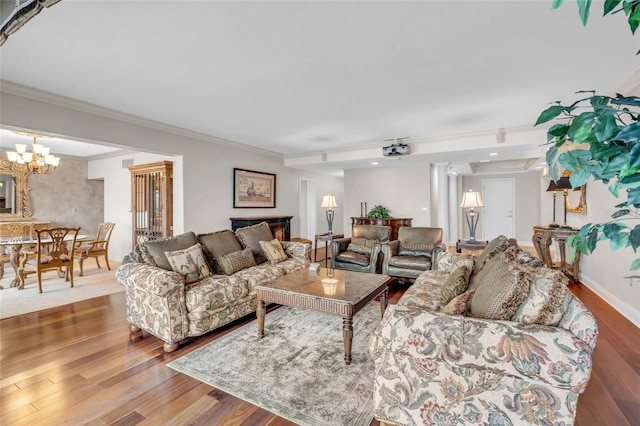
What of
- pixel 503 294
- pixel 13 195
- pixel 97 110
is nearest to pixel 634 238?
pixel 503 294

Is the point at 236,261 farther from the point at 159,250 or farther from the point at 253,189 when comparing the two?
the point at 253,189

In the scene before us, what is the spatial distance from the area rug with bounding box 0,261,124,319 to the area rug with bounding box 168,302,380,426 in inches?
103

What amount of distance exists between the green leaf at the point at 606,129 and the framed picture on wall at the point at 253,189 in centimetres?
565

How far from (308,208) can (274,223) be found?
8.99 feet

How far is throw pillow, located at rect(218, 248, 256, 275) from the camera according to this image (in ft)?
11.3

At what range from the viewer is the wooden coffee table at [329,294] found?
2.36m

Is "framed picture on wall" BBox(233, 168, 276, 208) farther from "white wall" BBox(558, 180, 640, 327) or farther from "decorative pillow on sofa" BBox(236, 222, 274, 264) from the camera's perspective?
"white wall" BBox(558, 180, 640, 327)

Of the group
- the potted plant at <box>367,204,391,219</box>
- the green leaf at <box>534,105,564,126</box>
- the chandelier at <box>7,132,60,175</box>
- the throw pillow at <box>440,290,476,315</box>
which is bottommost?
the throw pillow at <box>440,290,476,315</box>

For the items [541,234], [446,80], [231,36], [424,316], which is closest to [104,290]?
[231,36]

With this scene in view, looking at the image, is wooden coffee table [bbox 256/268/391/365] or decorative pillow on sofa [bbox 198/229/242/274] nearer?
wooden coffee table [bbox 256/268/391/365]

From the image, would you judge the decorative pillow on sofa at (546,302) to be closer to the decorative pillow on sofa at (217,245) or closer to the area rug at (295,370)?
the area rug at (295,370)

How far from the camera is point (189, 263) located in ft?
9.91

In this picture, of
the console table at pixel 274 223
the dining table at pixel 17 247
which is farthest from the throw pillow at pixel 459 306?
the dining table at pixel 17 247

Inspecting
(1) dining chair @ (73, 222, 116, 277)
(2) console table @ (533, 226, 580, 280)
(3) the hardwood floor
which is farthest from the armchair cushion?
(1) dining chair @ (73, 222, 116, 277)
